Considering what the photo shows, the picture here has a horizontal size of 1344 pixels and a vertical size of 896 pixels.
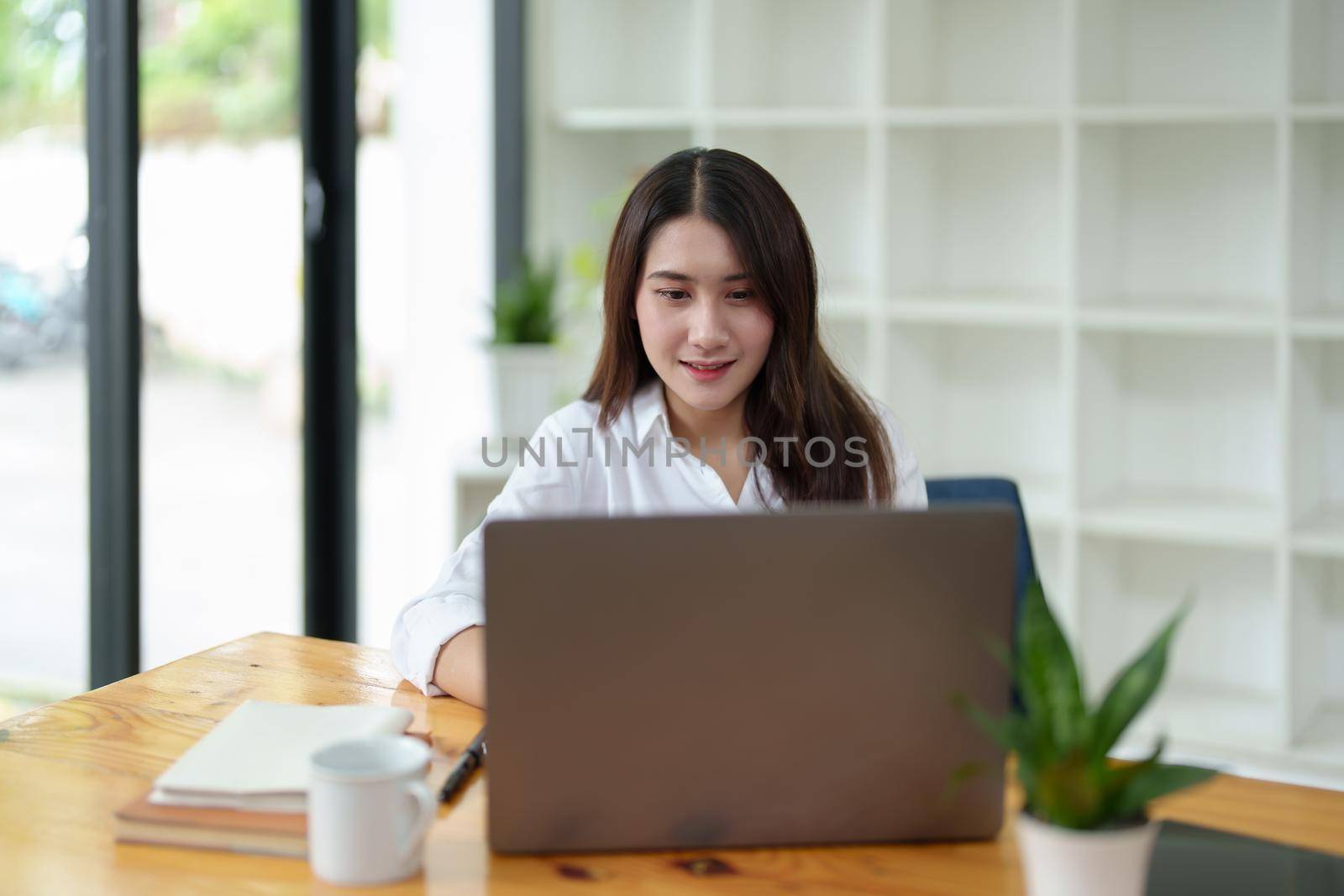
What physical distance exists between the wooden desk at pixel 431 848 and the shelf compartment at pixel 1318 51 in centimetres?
197

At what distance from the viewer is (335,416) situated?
346 cm

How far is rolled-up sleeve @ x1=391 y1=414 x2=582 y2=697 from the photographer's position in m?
1.49

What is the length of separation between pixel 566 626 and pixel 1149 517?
2.17 metres

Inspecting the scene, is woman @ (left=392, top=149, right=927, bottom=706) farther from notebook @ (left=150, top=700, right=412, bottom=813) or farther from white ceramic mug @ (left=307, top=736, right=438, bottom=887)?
white ceramic mug @ (left=307, top=736, right=438, bottom=887)

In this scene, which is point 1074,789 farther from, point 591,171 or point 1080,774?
point 591,171

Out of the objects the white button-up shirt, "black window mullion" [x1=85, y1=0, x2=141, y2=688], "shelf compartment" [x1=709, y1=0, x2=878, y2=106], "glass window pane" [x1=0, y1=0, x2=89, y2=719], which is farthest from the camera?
"shelf compartment" [x1=709, y1=0, x2=878, y2=106]

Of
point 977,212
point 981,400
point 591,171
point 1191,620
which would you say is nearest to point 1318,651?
point 1191,620

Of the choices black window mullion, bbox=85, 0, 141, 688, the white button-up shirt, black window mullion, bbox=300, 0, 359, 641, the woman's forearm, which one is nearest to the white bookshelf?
black window mullion, bbox=300, 0, 359, 641

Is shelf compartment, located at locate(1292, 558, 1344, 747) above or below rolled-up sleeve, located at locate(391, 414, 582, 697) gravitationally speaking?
below

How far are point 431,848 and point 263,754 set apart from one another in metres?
0.18

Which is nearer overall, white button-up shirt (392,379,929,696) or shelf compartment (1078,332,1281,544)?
white button-up shirt (392,379,929,696)

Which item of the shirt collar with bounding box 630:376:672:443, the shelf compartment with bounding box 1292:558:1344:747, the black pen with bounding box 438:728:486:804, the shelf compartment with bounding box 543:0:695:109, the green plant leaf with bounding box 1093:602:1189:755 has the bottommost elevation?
the shelf compartment with bounding box 1292:558:1344:747

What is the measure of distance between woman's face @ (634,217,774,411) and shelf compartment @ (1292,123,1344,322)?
1.54 meters

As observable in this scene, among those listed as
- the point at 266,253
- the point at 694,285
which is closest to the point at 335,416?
the point at 266,253
